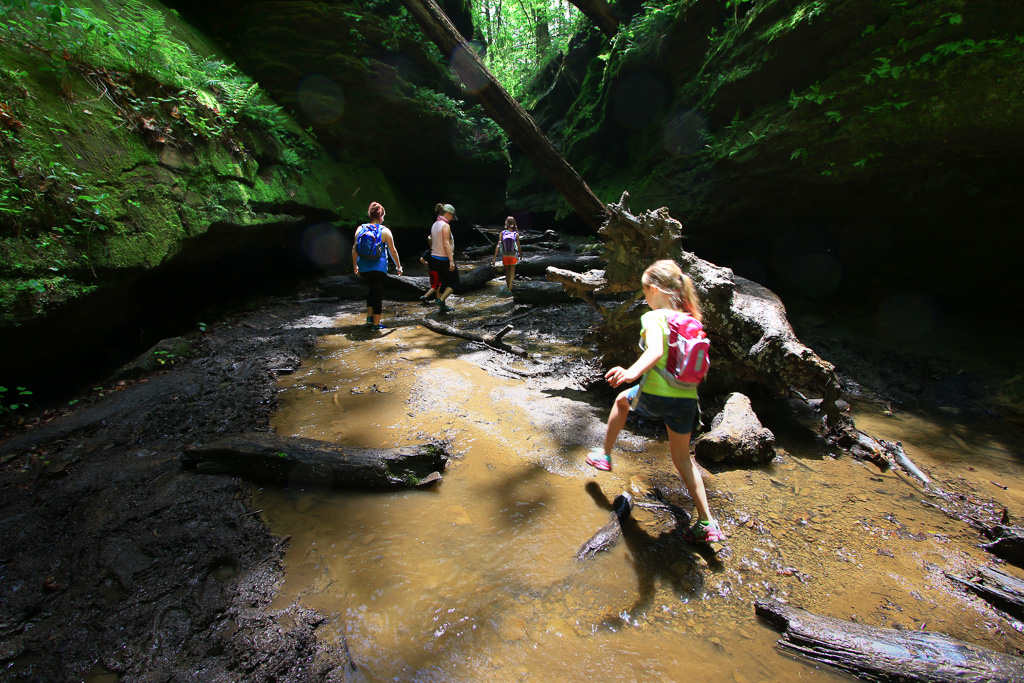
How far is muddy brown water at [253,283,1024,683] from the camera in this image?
183 centimetres

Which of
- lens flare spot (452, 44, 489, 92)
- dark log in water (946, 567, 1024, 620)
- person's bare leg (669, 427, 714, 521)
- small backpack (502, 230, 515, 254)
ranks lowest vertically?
dark log in water (946, 567, 1024, 620)

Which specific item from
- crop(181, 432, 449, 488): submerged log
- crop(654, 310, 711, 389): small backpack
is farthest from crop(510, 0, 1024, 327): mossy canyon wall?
crop(181, 432, 449, 488): submerged log

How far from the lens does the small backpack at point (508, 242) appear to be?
30.5 ft

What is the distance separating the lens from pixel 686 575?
2.27 m

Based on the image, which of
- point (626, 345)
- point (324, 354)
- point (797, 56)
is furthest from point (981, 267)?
point (324, 354)

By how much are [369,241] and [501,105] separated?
5447mm

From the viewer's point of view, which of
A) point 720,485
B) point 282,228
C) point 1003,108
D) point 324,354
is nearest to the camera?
point 720,485

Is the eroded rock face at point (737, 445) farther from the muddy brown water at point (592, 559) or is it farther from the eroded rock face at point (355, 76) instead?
the eroded rock face at point (355, 76)

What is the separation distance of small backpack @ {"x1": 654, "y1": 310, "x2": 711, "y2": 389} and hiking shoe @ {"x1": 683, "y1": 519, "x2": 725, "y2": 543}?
86 cm

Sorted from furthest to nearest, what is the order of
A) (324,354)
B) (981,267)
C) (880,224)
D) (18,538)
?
(880,224)
(981,267)
(324,354)
(18,538)

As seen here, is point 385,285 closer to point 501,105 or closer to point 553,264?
point 553,264

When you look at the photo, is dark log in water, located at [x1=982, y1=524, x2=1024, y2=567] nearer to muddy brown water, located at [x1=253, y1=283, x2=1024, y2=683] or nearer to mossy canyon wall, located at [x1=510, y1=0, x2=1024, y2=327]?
muddy brown water, located at [x1=253, y1=283, x2=1024, y2=683]

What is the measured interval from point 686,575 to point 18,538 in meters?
3.66

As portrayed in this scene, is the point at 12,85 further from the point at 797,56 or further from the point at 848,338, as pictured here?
the point at 848,338
